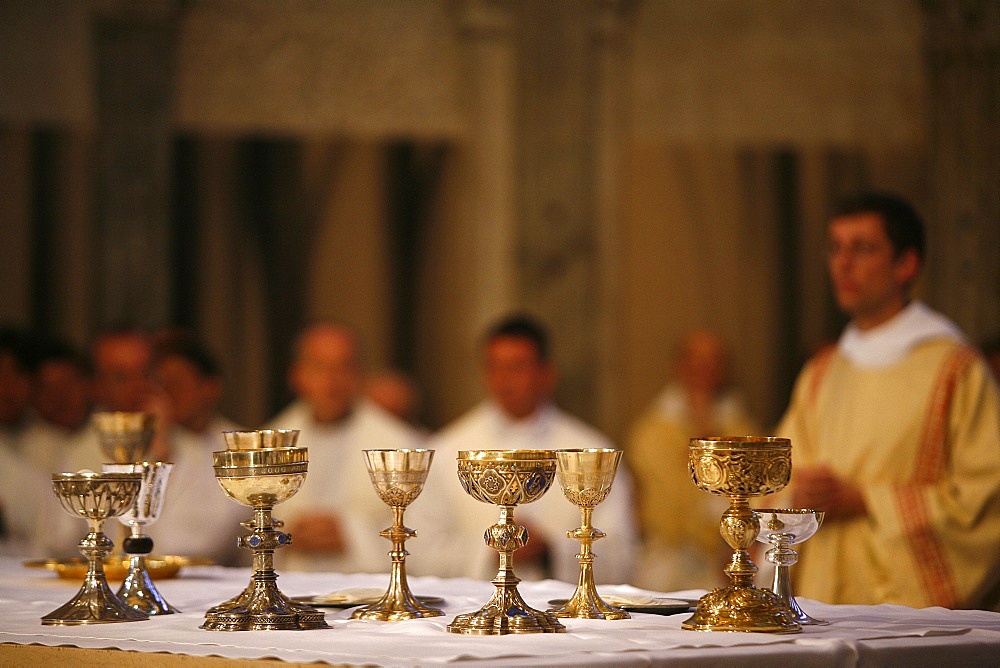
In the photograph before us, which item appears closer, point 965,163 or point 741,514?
point 741,514

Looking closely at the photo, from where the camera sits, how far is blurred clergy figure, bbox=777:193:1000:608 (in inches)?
177

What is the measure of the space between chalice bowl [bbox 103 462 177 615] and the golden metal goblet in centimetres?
25

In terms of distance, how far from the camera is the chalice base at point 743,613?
2416mm

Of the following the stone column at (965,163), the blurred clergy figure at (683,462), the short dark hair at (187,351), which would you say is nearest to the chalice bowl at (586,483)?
the short dark hair at (187,351)

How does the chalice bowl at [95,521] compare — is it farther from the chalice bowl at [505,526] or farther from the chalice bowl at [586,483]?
the chalice bowl at [586,483]

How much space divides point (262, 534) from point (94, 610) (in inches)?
14.6

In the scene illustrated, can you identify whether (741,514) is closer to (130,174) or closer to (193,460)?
(193,460)

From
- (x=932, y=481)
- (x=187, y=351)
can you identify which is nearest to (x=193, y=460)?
(x=187, y=351)

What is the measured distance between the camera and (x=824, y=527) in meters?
4.66

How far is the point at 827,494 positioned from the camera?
172 inches

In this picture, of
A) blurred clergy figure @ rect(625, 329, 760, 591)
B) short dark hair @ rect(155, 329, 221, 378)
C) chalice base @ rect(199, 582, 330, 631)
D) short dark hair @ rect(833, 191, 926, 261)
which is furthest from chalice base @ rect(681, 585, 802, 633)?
blurred clergy figure @ rect(625, 329, 760, 591)

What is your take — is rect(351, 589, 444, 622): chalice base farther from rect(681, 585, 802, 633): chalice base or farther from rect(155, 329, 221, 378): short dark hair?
rect(155, 329, 221, 378): short dark hair

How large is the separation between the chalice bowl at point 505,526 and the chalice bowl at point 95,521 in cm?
65

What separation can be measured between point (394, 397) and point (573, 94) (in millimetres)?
2161
